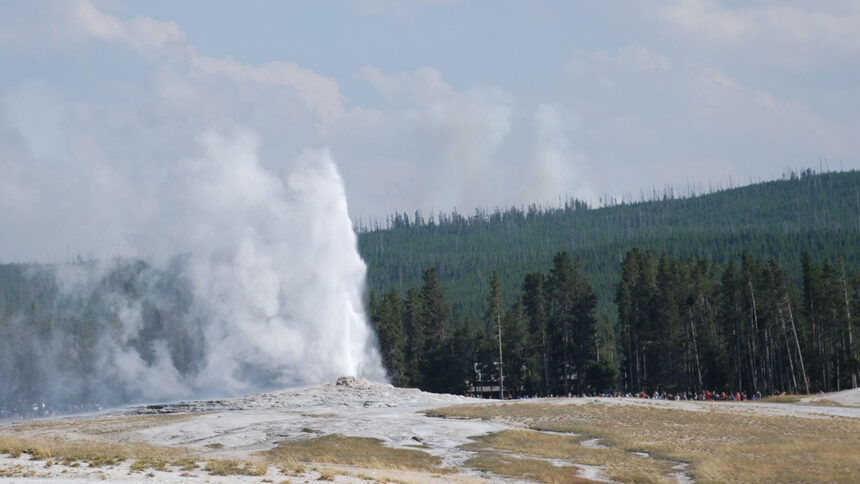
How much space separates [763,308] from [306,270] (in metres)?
44.5

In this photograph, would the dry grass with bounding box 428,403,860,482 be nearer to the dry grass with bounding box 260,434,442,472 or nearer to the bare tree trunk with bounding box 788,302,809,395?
the dry grass with bounding box 260,434,442,472

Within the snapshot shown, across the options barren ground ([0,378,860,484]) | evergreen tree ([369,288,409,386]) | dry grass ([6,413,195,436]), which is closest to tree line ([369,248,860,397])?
evergreen tree ([369,288,409,386])

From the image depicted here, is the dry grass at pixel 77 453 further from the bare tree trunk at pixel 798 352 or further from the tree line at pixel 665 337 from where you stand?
the bare tree trunk at pixel 798 352

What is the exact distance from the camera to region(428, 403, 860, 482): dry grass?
3747 centimetres

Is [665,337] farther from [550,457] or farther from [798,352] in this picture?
[550,457]

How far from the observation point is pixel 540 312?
101 meters

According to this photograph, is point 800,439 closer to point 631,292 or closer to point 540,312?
point 631,292

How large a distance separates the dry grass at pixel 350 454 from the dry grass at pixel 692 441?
16.2 ft

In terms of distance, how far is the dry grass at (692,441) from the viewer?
37.5 metres

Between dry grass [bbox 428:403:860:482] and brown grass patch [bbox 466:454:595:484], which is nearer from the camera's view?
brown grass patch [bbox 466:454:595:484]

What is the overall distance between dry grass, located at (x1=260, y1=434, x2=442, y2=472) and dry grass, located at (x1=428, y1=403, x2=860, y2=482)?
194 inches

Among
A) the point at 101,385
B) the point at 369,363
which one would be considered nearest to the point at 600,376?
the point at 369,363

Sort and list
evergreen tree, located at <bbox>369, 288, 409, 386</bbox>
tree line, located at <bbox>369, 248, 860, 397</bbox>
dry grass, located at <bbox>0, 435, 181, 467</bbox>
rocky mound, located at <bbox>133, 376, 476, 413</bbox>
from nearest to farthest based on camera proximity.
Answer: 1. dry grass, located at <bbox>0, 435, 181, 467</bbox>
2. rocky mound, located at <bbox>133, 376, 476, 413</bbox>
3. tree line, located at <bbox>369, 248, 860, 397</bbox>
4. evergreen tree, located at <bbox>369, 288, 409, 386</bbox>

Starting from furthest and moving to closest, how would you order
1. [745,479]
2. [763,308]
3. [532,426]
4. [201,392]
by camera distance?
[763,308] → [201,392] → [532,426] → [745,479]
